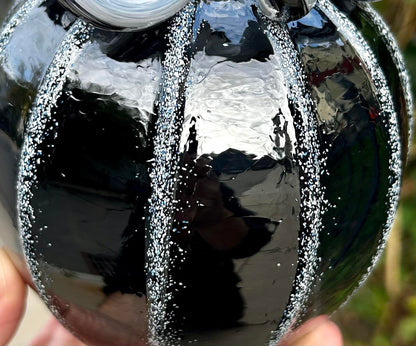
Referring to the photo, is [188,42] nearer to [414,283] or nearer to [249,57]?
[249,57]

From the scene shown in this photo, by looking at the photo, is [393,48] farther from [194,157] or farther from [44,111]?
[44,111]

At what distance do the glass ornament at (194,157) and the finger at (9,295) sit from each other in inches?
5.8

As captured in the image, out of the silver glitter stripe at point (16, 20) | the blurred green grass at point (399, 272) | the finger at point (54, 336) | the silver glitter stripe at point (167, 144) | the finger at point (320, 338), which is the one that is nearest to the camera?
the silver glitter stripe at point (167, 144)

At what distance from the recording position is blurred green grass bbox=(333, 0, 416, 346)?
172 cm

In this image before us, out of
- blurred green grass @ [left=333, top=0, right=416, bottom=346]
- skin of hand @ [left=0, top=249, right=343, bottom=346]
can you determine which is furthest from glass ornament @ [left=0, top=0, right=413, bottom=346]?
blurred green grass @ [left=333, top=0, right=416, bottom=346]

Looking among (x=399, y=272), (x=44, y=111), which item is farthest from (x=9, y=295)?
(x=399, y=272)

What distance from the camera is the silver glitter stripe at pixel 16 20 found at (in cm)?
77

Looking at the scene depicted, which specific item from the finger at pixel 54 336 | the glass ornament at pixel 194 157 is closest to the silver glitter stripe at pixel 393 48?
the glass ornament at pixel 194 157

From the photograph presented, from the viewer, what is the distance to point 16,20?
0.78 m

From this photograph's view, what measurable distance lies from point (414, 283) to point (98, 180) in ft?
4.99

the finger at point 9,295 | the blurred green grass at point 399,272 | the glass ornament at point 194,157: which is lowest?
the blurred green grass at point 399,272

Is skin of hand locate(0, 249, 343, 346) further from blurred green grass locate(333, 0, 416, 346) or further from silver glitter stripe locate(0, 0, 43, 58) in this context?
blurred green grass locate(333, 0, 416, 346)

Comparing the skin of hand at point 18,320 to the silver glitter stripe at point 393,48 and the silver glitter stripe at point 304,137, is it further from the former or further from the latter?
the silver glitter stripe at point 393,48

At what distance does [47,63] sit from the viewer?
703mm
